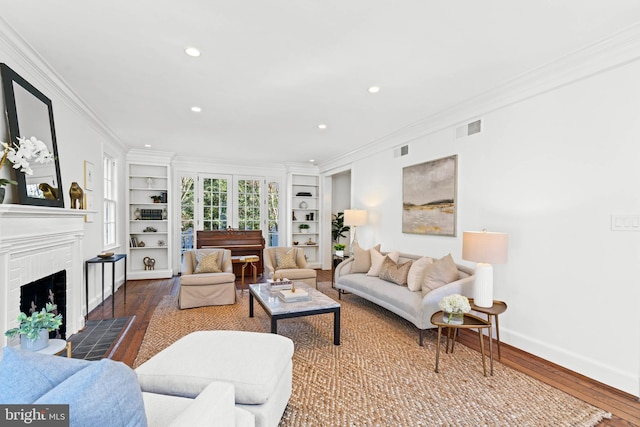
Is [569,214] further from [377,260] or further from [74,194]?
[74,194]

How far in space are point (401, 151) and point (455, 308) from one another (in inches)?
112

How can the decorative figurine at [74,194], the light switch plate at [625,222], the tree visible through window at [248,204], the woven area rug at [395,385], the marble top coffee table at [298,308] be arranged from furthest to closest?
the tree visible through window at [248,204], the decorative figurine at [74,194], the marble top coffee table at [298,308], the light switch plate at [625,222], the woven area rug at [395,385]

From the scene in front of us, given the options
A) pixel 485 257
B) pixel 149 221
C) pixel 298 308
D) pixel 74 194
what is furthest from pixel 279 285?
pixel 149 221

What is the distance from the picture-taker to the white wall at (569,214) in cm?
239

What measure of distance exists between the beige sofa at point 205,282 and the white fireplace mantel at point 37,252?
1173 millimetres

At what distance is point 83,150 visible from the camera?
13.1 feet

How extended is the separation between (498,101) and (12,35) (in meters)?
4.24

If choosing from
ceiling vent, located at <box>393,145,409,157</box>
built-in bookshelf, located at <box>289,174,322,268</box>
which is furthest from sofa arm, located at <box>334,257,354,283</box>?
built-in bookshelf, located at <box>289,174,322,268</box>

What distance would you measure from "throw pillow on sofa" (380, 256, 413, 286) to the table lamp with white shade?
3.65 ft

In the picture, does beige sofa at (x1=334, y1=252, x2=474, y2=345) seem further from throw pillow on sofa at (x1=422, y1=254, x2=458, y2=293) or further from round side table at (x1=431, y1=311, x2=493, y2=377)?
round side table at (x1=431, y1=311, x2=493, y2=377)

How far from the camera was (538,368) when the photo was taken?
8.89 ft

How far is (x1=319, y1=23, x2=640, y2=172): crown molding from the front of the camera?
235cm

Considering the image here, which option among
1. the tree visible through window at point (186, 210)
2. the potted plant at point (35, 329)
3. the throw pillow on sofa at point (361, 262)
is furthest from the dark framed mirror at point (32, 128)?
the tree visible through window at point (186, 210)

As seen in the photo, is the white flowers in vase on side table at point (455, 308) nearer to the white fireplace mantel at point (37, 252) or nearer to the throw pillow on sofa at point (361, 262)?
the throw pillow on sofa at point (361, 262)
